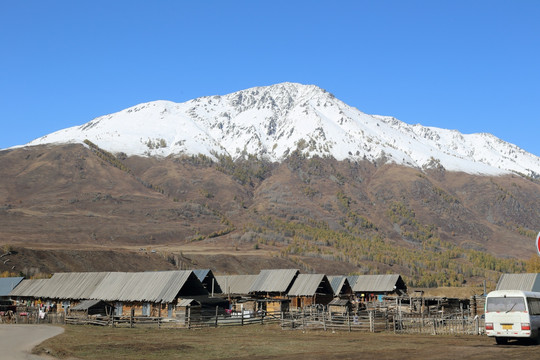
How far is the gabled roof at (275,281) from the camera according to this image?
78.3m

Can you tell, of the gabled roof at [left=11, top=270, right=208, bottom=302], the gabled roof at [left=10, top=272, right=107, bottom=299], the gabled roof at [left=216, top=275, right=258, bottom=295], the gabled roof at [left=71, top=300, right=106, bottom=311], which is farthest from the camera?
the gabled roof at [left=216, top=275, right=258, bottom=295]

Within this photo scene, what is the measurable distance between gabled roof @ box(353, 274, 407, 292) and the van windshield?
175 ft

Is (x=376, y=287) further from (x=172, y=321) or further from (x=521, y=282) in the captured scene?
(x=172, y=321)

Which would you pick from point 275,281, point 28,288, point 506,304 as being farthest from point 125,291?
point 506,304

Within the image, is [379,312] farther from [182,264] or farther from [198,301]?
[182,264]

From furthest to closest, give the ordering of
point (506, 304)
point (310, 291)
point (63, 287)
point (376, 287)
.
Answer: point (376, 287) < point (310, 291) < point (63, 287) < point (506, 304)

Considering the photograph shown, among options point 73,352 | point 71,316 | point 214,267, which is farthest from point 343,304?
point 214,267

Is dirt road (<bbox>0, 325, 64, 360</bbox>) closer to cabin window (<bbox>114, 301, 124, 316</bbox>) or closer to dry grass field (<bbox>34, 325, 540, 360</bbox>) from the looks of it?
dry grass field (<bbox>34, 325, 540, 360</bbox>)

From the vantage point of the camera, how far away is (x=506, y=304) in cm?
3167

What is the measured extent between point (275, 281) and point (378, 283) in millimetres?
16841

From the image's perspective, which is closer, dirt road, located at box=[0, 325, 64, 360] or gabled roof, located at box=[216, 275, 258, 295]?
dirt road, located at box=[0, 325, 64, 360]

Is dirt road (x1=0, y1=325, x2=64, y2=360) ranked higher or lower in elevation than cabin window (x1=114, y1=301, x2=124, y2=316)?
lower

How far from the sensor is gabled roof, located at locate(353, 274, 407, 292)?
3364 inches

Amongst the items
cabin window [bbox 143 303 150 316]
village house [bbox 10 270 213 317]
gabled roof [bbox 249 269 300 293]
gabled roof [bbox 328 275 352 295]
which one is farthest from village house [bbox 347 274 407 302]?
cabin window [bbox 143 303 150 316]
